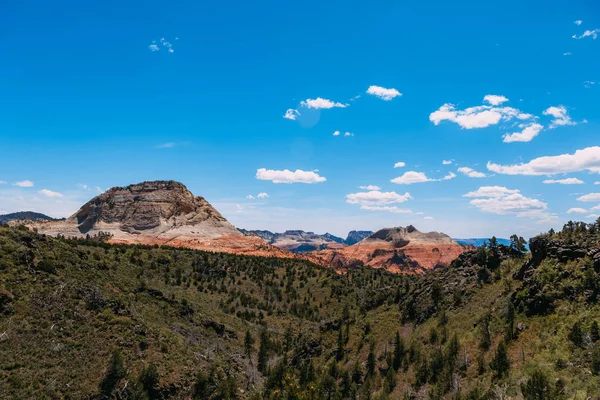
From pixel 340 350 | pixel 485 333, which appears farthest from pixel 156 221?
pixel 485 333

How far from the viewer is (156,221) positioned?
157 m

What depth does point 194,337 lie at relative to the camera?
62469 mm

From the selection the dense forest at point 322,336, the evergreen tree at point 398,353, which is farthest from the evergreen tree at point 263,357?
the evergreen tree at point 398,353

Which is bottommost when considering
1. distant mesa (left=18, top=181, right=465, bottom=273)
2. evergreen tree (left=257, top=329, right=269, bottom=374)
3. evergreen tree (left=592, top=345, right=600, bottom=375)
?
evergreen tree (left=257, top=329, right=269, bottom=374)

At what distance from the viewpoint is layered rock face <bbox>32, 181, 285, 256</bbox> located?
149 meters

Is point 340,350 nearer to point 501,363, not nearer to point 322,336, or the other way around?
point 322,336

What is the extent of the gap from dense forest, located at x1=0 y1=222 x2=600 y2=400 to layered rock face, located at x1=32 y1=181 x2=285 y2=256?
231 feet

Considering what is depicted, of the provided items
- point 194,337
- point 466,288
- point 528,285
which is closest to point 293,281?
point 194,337

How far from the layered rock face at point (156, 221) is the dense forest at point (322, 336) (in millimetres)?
70378

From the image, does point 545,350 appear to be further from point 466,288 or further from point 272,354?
point 272,354

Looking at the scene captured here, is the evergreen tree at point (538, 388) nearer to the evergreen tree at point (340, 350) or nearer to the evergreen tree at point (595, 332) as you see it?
the evergreen tree at point (595, 332)

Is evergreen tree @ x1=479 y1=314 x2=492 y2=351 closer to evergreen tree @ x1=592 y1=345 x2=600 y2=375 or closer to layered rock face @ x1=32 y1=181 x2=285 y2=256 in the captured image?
evergreen tree @ x1=592 y1=345 x2=600 y2=375

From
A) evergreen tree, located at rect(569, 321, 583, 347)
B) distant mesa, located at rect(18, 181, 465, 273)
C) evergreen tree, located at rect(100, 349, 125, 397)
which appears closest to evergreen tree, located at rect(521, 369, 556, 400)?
evergreen tree, located at rect(569, 321, 583, 347)

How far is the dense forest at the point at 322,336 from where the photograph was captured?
122 feet
